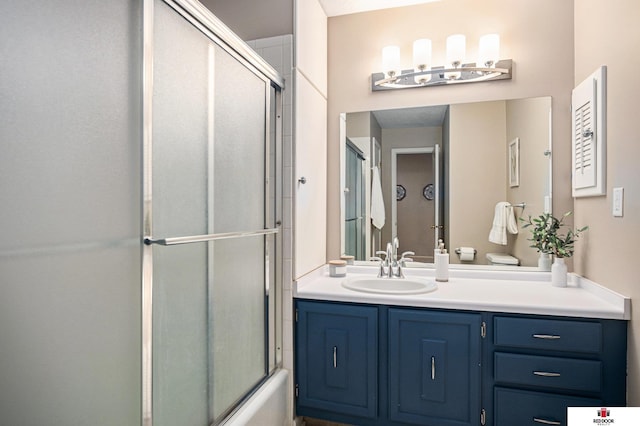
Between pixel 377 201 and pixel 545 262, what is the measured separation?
107 centimetres

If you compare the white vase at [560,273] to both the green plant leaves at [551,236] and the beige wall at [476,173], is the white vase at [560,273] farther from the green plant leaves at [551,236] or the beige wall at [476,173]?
the beige wall at [476,173]

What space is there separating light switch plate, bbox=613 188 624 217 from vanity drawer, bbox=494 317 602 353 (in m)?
0.49

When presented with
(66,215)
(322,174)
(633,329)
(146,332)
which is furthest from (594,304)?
(66,215)

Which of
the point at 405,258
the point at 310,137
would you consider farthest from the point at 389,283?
the point at 310,137

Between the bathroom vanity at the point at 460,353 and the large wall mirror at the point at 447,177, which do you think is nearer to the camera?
the bathroom vanity at the point at 460,353

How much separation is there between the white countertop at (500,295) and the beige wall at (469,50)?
0.46 metres

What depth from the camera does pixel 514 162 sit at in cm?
222

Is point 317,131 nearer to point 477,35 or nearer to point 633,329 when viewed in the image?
point 477,35

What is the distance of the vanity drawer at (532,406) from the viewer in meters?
1.57

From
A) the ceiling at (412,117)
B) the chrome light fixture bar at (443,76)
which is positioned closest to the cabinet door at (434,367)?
the ceiling at (412,117)

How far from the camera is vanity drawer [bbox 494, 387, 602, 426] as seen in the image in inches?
62.0

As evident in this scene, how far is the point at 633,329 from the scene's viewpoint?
1.49 meters

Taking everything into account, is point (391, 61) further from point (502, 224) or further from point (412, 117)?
point (502, 224)

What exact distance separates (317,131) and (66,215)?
5.54 ft
